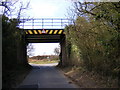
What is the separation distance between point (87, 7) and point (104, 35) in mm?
2222

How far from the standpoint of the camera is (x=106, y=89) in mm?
10406

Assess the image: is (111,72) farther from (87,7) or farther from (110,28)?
(87,7)

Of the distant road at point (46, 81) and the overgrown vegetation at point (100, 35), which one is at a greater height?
the overgrown vegetation at point (100, 35)

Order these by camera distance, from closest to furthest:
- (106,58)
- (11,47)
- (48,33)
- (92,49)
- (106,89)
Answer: (11,47) → (106,89) → (106,58) → (92,49) → (48,33)

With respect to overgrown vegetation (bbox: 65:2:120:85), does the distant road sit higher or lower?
lower

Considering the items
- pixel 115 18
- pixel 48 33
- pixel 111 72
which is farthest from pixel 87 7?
pixel 48 33

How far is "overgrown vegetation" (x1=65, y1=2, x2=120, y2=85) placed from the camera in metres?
11.4

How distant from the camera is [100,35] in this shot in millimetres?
13109

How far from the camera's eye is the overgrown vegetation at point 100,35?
1138cm

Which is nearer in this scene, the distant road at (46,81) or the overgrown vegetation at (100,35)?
the overgrown vegetation at (100,35)

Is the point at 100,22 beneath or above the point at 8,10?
beneath

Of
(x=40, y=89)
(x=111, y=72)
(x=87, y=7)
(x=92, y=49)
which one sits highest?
(x=87, y=7)

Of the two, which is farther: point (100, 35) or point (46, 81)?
point (46, 81)

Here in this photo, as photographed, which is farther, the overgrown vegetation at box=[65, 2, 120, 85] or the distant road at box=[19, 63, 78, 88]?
the distant road at box=[19, 63, 78, 88]
